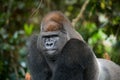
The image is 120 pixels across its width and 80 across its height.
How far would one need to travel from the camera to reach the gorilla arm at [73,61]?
4.20 metres

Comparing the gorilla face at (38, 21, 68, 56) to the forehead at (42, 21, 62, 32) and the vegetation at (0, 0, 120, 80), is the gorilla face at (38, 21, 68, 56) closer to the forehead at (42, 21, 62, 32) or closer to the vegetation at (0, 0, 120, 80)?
the forehead at (42, 21, 62, 32)

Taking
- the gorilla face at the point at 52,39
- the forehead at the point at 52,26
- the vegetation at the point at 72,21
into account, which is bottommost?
the vegetation at the point at 72,21

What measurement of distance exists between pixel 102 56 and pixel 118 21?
46 centimetres

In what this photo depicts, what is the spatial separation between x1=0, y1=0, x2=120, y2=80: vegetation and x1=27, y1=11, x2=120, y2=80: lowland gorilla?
1.75 feet

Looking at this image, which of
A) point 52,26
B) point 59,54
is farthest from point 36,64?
point 52,26

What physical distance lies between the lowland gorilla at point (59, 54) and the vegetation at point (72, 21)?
53 centimetres

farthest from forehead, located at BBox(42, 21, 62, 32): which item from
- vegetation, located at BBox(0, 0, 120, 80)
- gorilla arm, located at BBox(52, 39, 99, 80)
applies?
vegetation, located at BBox(0, 0, 120, 80)

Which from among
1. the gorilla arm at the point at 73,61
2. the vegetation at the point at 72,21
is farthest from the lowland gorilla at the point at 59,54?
the vegetation at the point at 72,21

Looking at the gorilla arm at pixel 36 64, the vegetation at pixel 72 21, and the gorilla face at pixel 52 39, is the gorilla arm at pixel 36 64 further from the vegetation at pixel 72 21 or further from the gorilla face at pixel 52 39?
the vegetation at pixel 72 21

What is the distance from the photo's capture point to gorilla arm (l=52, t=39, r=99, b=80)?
13.8 ft

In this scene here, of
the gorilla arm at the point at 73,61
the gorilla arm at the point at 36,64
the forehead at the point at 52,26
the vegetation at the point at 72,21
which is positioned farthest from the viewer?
the vegetation at the point at 72,21

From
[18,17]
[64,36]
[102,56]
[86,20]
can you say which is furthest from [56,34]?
[18,17]

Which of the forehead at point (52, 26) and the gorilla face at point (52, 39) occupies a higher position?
the forehead at point (52, 26)

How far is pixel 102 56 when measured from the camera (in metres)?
5.66
